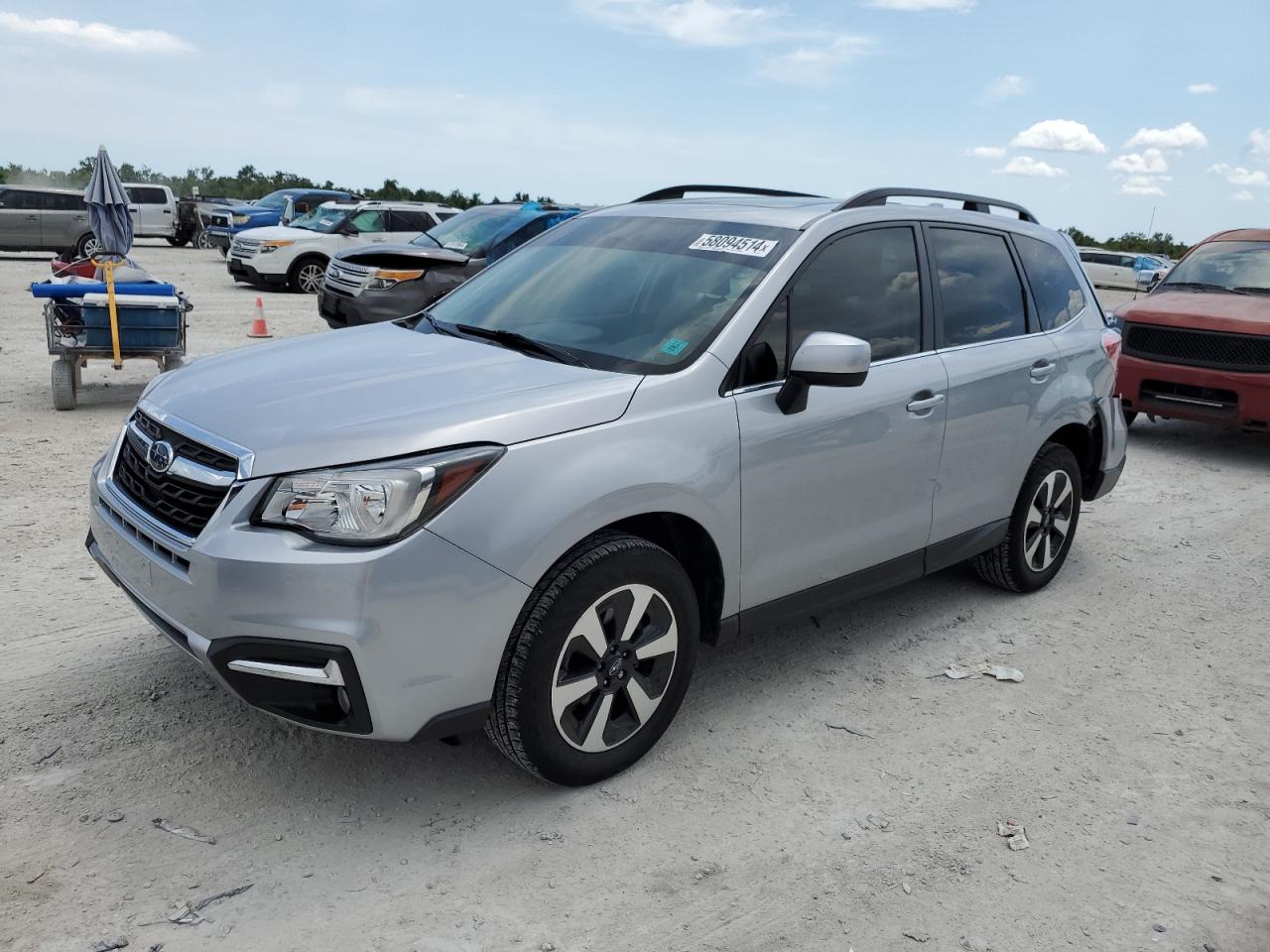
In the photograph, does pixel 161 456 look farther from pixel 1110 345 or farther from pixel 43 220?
pixel 43 220

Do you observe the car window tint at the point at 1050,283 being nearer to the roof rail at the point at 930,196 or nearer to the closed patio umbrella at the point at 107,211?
the roof rail at the point at 930,196

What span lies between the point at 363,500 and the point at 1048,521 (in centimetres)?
373

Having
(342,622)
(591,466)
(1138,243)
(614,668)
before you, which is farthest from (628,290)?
(1138,243)

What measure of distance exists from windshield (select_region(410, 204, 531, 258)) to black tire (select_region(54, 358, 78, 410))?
4.88m

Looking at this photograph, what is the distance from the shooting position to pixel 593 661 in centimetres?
329

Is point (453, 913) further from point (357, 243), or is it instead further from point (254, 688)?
point (357, 243)

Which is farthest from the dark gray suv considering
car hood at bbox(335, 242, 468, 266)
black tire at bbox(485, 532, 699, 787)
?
black tire at bbox(485, 532, 699, 787)

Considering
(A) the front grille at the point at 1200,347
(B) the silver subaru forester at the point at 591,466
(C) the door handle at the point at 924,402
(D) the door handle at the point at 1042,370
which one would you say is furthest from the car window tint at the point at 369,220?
(C) the door handle at the point at 924,402

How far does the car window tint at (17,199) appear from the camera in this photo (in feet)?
75.7

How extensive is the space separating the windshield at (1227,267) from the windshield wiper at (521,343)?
796 centimetres

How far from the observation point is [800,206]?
4320 mm

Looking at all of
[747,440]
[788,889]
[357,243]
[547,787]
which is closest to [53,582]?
[547,787]

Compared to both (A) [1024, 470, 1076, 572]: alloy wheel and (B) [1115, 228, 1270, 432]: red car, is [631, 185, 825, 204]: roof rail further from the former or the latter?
(B) [1115, 228, 1270, 432]: red car

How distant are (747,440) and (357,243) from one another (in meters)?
16.5
